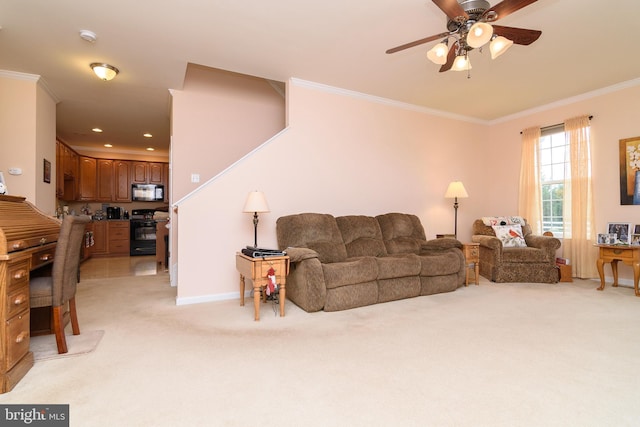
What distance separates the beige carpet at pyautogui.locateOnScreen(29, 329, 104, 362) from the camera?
214cm

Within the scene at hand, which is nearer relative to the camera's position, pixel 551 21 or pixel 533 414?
pixel 533 414

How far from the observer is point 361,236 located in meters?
3.96

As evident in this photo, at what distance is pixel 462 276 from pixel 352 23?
310cm

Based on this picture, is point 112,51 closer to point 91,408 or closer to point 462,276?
point 91,408

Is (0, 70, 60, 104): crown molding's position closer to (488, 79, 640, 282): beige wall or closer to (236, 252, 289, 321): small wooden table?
(236, 252, 289, 321): small wooden table

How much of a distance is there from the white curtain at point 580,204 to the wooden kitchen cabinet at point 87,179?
31.1 ft

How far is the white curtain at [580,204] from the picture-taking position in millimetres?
4492

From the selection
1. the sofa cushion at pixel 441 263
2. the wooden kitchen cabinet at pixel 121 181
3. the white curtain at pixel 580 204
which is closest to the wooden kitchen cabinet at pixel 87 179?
the wooden kitchen cabinet at pixel 121 181

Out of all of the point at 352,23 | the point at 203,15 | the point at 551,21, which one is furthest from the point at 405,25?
the point at 203,15

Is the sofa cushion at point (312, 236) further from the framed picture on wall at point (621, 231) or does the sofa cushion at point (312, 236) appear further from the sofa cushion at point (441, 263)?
the framed picture on wall at point (621, 231)

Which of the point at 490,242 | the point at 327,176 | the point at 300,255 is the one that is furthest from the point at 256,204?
the point at 490,242

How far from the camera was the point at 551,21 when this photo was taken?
2.81 m

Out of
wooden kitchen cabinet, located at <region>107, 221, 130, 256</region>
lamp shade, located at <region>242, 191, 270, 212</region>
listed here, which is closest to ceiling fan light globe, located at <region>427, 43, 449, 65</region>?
lamp shade, located at <region>242, 191, 270, 212</region>

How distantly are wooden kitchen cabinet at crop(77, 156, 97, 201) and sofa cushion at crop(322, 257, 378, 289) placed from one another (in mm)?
6961
